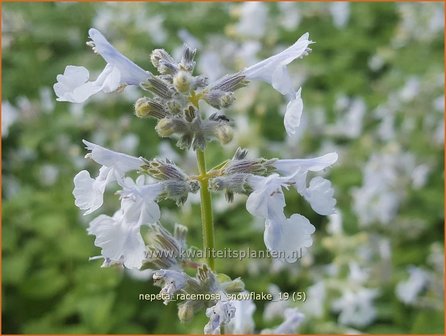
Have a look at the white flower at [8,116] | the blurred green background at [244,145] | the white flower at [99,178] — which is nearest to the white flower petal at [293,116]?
the white flower at [99,178]

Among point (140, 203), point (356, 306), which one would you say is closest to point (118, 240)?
point (140, 203)

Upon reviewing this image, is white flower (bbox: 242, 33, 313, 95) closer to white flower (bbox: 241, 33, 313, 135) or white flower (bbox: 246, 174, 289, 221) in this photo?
white flower (bbox: 241, 33, 313, 135)

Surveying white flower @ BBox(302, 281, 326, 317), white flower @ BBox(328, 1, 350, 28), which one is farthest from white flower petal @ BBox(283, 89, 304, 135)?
white flower @ BBox(328, 1, 350, 28)

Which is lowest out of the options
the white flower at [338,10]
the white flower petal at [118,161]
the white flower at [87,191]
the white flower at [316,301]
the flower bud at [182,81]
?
the white flower at [316,301]

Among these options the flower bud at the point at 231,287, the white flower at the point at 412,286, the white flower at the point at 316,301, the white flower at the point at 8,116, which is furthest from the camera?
the white flower at the point at 8,116

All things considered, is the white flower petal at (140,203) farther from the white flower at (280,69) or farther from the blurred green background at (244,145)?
the blurred green background at (244,145)
